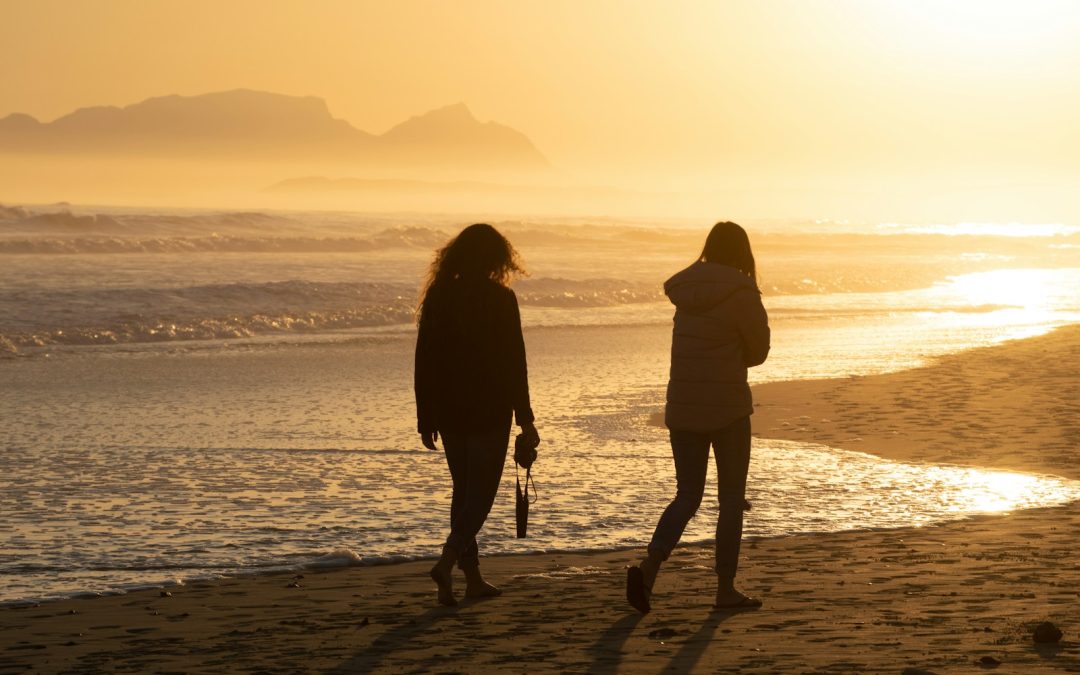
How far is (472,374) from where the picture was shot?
668 cm

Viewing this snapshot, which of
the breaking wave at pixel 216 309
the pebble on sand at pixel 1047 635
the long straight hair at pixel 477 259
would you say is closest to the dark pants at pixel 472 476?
the long straight hair at pixel 477 259

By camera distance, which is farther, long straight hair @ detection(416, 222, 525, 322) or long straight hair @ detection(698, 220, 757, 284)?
long straight hair @ detection(416, 222, 525, 322)

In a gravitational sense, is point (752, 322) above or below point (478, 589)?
above

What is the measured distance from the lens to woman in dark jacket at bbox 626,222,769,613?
21.3ft

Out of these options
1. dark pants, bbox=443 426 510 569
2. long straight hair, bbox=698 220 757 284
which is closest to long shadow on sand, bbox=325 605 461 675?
dark pants, bbox=443 426 510 569

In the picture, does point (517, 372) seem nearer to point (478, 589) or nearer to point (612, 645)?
point (478, 589)

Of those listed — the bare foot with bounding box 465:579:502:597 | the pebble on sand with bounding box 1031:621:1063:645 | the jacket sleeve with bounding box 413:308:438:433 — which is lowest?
the bare foot with bounding box 465:579:502:597

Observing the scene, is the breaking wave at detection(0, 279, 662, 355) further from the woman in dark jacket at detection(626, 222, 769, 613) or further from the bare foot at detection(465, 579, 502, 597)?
the woman in dark jacket at detection(626, 222, 769, 613)

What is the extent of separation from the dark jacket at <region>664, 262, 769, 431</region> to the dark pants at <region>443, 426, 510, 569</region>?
856 millimetres

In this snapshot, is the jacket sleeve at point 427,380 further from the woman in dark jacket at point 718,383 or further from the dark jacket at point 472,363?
the woman in dark jacket at point 718,383

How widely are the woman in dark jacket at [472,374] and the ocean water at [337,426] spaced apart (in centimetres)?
131

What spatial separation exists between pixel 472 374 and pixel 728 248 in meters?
1.34

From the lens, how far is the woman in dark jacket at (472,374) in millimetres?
6684

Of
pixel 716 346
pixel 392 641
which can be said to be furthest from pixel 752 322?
pixel 392 641
